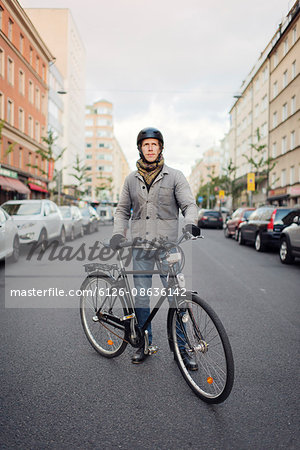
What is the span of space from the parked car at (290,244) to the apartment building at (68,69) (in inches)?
1500

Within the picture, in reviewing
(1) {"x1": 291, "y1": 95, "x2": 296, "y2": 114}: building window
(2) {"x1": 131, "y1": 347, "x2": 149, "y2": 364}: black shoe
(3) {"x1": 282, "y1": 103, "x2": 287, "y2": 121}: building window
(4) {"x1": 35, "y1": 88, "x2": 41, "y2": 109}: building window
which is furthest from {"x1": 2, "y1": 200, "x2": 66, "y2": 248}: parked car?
(4) {"x1": 35, "y1": 88, "x2": 41, "y2": 109}: building window

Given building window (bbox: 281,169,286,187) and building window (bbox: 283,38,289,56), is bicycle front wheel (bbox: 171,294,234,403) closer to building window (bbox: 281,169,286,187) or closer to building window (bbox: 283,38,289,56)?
building window (bbox: 281,169,286,187)

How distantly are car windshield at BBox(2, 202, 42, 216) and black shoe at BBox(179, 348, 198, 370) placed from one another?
1160 cm

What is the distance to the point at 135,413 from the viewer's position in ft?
9.62

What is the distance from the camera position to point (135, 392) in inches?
129

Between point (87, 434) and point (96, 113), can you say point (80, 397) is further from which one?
point (96, 113)

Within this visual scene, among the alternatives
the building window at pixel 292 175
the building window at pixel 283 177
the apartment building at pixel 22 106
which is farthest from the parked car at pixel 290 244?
the building window at pixel 283 177

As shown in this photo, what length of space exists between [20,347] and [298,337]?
2.88 meters

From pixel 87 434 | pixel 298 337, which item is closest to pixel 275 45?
pixel 298 337

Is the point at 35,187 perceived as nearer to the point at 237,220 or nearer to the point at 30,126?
the point at 30,126

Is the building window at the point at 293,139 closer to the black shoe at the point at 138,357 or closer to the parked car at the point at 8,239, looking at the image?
the parked car at the point at 8,239

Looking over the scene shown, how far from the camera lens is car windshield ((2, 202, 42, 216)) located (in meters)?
14.3

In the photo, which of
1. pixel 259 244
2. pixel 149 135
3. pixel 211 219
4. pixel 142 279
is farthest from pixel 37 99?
pixel 142 279

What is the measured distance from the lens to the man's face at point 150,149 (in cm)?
372
